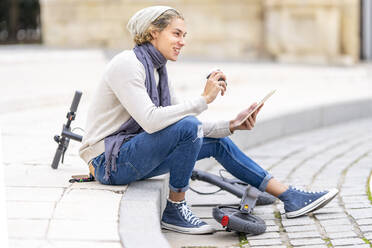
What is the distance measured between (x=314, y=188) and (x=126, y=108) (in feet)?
5.41

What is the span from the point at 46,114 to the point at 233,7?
6610mm

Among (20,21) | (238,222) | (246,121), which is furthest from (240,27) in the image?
(238,222)

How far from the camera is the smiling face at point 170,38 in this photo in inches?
159

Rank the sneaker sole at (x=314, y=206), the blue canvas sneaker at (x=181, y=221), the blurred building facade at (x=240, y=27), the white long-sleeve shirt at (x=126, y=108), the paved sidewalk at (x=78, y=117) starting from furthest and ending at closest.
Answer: the blurred building facade at (x=240, y=27), the sneaker sole at (x=314, y=206), the blue canvas sneaker at (x=181, y=221), the white long-sleeve shirt at (x=126, y=108), the paved sidewalk at (x=78, y=117)

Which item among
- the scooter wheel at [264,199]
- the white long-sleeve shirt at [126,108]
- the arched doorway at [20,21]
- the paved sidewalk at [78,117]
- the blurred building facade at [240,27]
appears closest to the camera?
the paved sidewalk at [78,117]

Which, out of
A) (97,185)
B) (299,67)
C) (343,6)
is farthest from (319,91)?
(97,185)

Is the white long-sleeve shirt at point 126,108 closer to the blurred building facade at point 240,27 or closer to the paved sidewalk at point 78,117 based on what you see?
the paved sidewalk at point 78,117

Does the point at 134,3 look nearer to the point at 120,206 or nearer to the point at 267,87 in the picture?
the point at 267,87

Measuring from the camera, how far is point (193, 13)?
523 inches

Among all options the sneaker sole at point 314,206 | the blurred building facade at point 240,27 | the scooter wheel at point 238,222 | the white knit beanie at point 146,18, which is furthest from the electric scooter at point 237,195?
the blurred building facade at point 240,27

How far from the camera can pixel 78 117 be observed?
6.83 m

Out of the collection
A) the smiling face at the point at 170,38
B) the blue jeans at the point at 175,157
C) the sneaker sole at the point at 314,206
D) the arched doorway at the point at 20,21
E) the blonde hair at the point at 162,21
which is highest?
the blonde hair at the point at 162,21

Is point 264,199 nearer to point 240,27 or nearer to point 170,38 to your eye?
point 170,38

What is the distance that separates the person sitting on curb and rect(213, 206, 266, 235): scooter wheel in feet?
0.35
